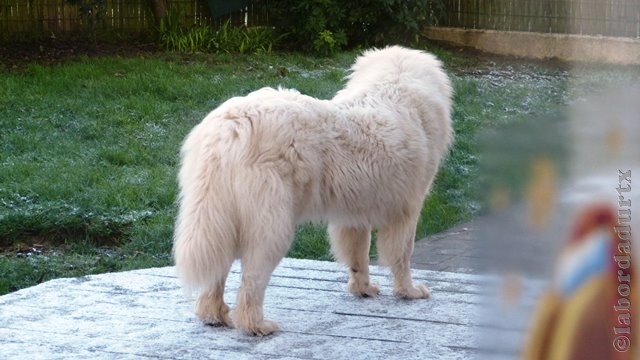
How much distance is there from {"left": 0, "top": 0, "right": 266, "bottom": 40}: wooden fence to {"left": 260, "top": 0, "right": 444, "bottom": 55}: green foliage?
0.77 m

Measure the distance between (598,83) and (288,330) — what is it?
3171mm

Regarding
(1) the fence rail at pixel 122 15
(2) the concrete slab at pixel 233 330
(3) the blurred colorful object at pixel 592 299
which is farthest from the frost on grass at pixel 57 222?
(3) the blurred colorful object at pixel 592 299

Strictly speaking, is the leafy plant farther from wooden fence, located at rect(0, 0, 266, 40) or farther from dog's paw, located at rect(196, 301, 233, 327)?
dog's paw, located at rect(196, 301, 233, 327)

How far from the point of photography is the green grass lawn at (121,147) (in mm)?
6125

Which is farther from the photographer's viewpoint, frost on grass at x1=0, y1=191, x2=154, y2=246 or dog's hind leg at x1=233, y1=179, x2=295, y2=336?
frost on grass at x1=0, y1=191, x2=154, y2=246

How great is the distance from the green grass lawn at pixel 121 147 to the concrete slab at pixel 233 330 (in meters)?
0.65

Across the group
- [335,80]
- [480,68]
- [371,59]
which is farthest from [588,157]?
[480,68]

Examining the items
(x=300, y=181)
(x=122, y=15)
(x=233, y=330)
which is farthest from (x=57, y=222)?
(x=122, y=15)

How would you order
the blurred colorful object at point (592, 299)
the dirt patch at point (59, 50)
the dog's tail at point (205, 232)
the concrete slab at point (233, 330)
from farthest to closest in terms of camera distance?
the dirt patch at point (59, 50), the dog's tail at point (205, 232), the concrete slab at point (233, 330), the blurred colorful object at point (592, 299)

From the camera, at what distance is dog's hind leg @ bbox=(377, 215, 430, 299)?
4715mm

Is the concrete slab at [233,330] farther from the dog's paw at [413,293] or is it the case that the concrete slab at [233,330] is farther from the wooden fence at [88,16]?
the wooden fence at [88,16]

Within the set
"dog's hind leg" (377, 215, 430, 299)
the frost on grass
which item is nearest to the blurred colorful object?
"dog's hind leg" (377, 215, 430, 299)

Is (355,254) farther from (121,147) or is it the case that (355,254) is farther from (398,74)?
(121,147)

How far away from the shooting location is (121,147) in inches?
326
